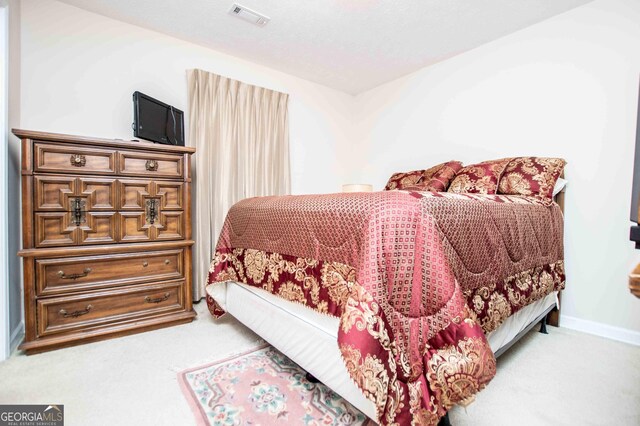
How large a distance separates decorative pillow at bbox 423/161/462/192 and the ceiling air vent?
1.92m

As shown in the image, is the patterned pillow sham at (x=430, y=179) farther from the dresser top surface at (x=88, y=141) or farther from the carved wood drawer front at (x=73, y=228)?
the carved wood drawer front at (x=73, y=228)

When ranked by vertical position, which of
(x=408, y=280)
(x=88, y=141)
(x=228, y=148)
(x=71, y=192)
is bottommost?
(x=408, y=280)

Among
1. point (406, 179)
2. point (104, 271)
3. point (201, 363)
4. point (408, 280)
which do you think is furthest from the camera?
point (406, 179)

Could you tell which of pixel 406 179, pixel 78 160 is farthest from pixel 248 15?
pixel 406 179

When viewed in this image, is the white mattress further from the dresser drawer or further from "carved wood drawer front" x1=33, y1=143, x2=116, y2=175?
"carved wood drawer front" x1=33, y1=143, x2=116, y2=175

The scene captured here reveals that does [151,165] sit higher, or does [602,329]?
[151,165]

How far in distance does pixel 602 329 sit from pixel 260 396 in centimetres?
235

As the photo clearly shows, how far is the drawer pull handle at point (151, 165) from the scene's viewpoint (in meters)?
1.98

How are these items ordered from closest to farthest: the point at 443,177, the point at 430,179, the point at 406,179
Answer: the point at 443,177 → the point at 430,179 → the point at 406,179

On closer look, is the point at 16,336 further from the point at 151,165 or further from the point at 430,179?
A: the point at 430,179

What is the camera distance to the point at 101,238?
6.02ft

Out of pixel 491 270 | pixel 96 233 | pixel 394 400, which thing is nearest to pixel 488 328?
pixel 491 270

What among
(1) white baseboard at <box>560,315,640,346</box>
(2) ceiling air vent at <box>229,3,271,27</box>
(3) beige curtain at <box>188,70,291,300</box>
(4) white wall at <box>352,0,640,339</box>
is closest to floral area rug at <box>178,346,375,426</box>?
(3) beige curtain at <box>188,70,291,300</box>

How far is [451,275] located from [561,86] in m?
2.21
